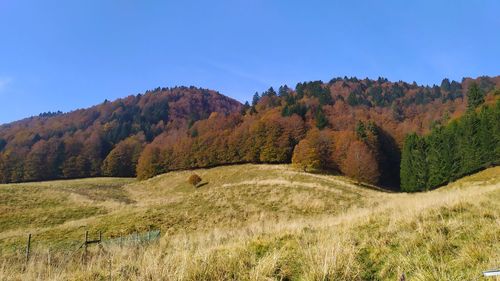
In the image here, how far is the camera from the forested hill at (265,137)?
254ft

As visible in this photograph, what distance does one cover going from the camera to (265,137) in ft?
275

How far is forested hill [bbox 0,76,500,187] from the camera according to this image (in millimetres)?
77394

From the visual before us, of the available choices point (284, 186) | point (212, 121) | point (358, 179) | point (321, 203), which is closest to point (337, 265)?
point (321, 203)

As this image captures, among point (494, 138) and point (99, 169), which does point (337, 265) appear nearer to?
point (494, 138)

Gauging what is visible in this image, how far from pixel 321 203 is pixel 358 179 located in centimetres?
4023

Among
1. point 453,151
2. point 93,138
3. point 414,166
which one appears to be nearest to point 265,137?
point 414,166

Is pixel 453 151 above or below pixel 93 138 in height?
below

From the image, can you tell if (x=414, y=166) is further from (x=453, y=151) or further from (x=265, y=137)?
(x=265, y=137)

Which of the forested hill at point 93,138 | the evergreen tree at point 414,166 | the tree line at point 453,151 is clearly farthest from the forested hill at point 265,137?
the tree line at point 453,151

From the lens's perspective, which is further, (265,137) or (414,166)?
(265,137)

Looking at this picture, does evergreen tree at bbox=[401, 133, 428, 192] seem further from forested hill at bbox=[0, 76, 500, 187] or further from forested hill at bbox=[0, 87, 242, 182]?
forested hill at bbox=[0, 87, 242, 182]

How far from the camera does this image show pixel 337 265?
4598 millimetres

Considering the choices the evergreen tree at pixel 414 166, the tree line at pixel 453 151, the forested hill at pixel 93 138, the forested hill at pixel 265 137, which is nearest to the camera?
the tree line at pixel 453 151

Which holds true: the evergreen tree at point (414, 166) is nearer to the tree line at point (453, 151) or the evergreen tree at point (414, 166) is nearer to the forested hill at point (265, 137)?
the tree line at point (453, 151)
